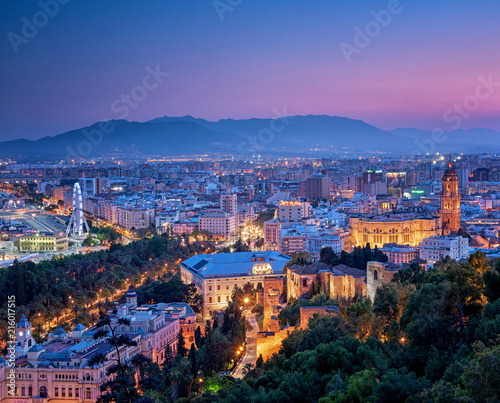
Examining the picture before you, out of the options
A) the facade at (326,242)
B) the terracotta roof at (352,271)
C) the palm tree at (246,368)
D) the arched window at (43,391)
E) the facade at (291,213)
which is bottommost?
the arched window at (43,391)

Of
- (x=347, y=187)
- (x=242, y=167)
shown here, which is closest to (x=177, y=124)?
(x=242, y=167)

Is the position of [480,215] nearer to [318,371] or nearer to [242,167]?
[318,371]

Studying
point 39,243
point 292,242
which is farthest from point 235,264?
point 39,243

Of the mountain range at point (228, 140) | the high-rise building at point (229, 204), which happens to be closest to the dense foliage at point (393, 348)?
the high-rise building at point (229, 204)

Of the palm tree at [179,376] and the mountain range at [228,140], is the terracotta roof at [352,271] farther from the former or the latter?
the mountain range at [228,140]

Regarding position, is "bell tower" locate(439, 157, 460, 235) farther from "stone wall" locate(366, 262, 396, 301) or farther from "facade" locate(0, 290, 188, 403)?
"facade" locate(0, 290, 188, 403)

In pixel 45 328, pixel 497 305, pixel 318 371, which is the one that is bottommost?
pixel 45 328
